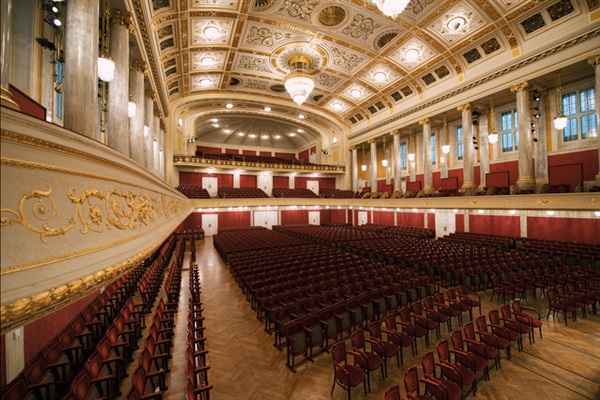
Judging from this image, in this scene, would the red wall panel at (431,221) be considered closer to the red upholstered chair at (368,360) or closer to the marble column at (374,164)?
the marble column at (374,164)

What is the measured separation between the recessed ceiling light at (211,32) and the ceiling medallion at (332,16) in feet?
16.8

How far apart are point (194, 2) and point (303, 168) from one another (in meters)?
15.0

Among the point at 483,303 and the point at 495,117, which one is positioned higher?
the point at 495,117

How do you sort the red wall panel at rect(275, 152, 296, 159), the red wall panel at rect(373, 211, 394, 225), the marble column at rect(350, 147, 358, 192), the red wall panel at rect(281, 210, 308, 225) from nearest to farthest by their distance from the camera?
1. the red wall panel at rect(373, 211, 394, 225)
2. the red wall panel at rect(281, 210, 308, 225)
3. the marble column at rect(350, 147, 358, 192)
4. the red wall panel at rect(275, 152, 296, 159)

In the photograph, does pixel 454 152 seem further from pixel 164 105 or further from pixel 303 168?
pixel 164 105

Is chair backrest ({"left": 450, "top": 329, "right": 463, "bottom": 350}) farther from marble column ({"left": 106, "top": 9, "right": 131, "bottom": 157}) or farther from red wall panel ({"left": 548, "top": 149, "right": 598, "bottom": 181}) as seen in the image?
red wall panel ({"left": 548, "top": 149, "right": 598, "bottom": 181})

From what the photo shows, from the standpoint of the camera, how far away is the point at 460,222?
15633 mm

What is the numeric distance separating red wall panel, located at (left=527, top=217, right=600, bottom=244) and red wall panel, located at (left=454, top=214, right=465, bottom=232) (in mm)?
3137

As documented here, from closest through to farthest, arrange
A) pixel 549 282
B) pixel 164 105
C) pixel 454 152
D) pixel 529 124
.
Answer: pixel 549 282
pixel 529 124
pixel 164 105
pixel 454 152

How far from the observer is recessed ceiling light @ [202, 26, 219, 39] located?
1229 centimetres

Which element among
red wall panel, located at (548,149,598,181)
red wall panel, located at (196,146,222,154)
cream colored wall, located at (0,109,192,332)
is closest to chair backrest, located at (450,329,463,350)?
cream colored wall, located at (0,109,192,332)

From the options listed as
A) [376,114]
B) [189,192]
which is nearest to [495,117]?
[376,114]

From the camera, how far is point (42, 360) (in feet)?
10.5

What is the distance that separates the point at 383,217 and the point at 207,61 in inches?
655
